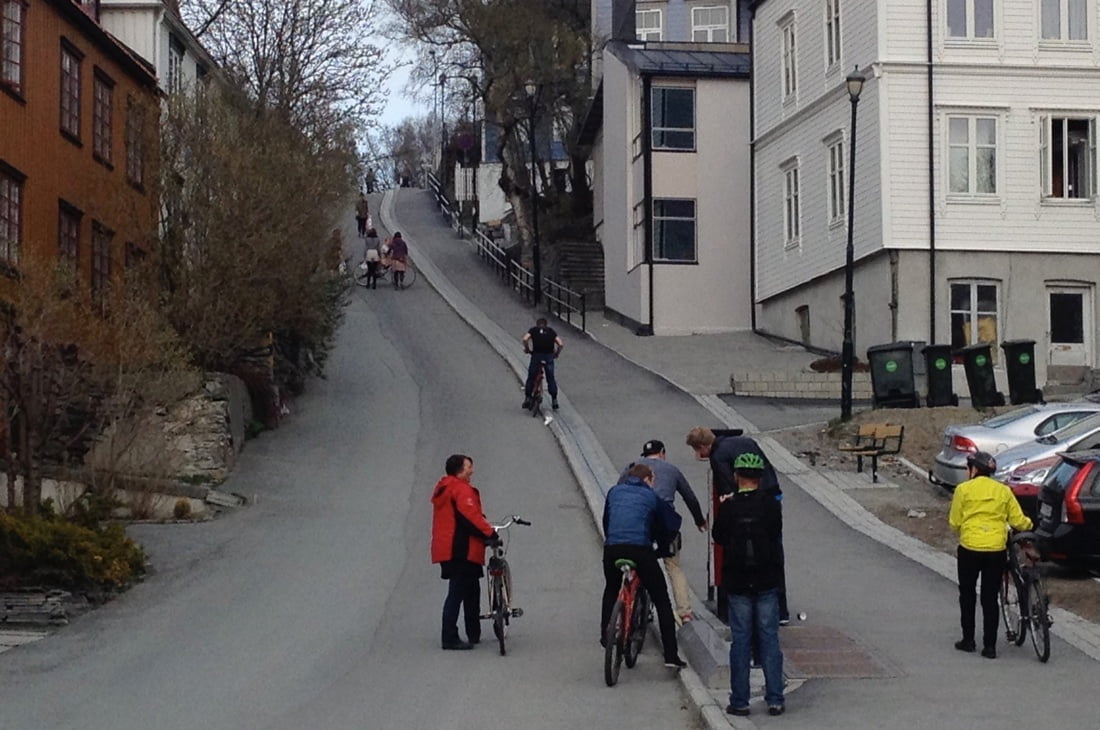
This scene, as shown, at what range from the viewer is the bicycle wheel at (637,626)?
12.3 meters

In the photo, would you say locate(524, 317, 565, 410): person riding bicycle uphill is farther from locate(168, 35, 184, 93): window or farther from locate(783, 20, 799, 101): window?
locate(783, 20, 799, 101): window

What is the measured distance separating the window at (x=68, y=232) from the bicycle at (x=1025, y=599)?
708 inches

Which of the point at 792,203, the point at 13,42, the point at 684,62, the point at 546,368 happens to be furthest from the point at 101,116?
the point at 684,62

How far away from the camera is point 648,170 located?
42.8 metres

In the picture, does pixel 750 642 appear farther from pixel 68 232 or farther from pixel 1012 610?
pixel 68 232

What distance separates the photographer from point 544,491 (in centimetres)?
2220

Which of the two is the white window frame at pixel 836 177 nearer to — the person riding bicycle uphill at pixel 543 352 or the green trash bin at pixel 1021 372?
the green trash bin at pixel 1021 372

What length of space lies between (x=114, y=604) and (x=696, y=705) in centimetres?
754

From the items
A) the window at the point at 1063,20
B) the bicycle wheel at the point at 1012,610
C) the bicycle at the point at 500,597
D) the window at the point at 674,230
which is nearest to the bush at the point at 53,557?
the bicycle at the point at 500,597

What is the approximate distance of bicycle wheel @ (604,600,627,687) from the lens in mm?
11805

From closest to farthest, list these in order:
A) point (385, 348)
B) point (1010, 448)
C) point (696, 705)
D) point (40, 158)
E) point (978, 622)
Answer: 1. point (696, 705)
2. point (978, 622)
3. point (1010, 448)
4. point (40, 158)
5. point (385, 348)

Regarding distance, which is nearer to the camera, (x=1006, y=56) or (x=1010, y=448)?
(x=1010, y=448)

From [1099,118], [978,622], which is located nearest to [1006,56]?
[1099,118]

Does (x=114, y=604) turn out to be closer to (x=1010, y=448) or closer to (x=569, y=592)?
(x=569, y=592)
